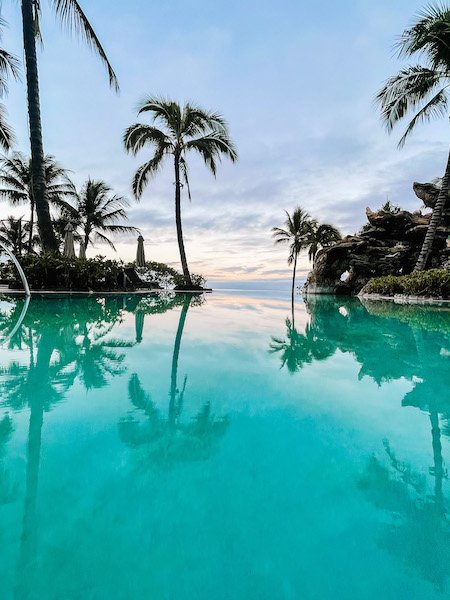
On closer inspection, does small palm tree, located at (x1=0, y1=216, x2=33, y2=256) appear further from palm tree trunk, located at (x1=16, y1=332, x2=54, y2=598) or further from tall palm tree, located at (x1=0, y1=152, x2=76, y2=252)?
palm tree trunk, located at (x1=16, y1=332, x2=54, y2=598)

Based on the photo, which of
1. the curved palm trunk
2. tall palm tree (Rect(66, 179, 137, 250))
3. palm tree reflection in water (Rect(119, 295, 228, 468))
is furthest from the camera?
tall palm tree (Rect(66, 179, 137, 250))

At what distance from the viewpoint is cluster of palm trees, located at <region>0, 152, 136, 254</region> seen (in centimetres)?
2056

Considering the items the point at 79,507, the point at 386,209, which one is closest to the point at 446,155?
Answer: the point at 386,209

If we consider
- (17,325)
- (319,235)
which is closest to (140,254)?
(319,235)

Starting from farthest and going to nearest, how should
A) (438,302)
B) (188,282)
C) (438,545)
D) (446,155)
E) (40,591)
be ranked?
(188,282)
(446,155)
(438,302)
(438,545)
(40,591)

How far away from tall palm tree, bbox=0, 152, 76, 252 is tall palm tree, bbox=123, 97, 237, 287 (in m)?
7.32

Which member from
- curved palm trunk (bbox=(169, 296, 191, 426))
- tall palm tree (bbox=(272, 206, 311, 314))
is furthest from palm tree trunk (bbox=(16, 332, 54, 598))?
tall palm tree (bbox=(272, 206, 311, 314))

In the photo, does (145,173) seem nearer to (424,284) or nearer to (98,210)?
(98,210)

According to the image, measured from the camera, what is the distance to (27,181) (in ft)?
68.1

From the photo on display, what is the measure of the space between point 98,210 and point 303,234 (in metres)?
14.5

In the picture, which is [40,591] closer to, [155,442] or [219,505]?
[219,505]

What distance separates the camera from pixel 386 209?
20.9m

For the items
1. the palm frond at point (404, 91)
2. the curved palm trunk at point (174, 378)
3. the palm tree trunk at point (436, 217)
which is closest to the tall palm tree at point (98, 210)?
the palm frond at point (404, 91)

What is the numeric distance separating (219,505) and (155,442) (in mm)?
780
